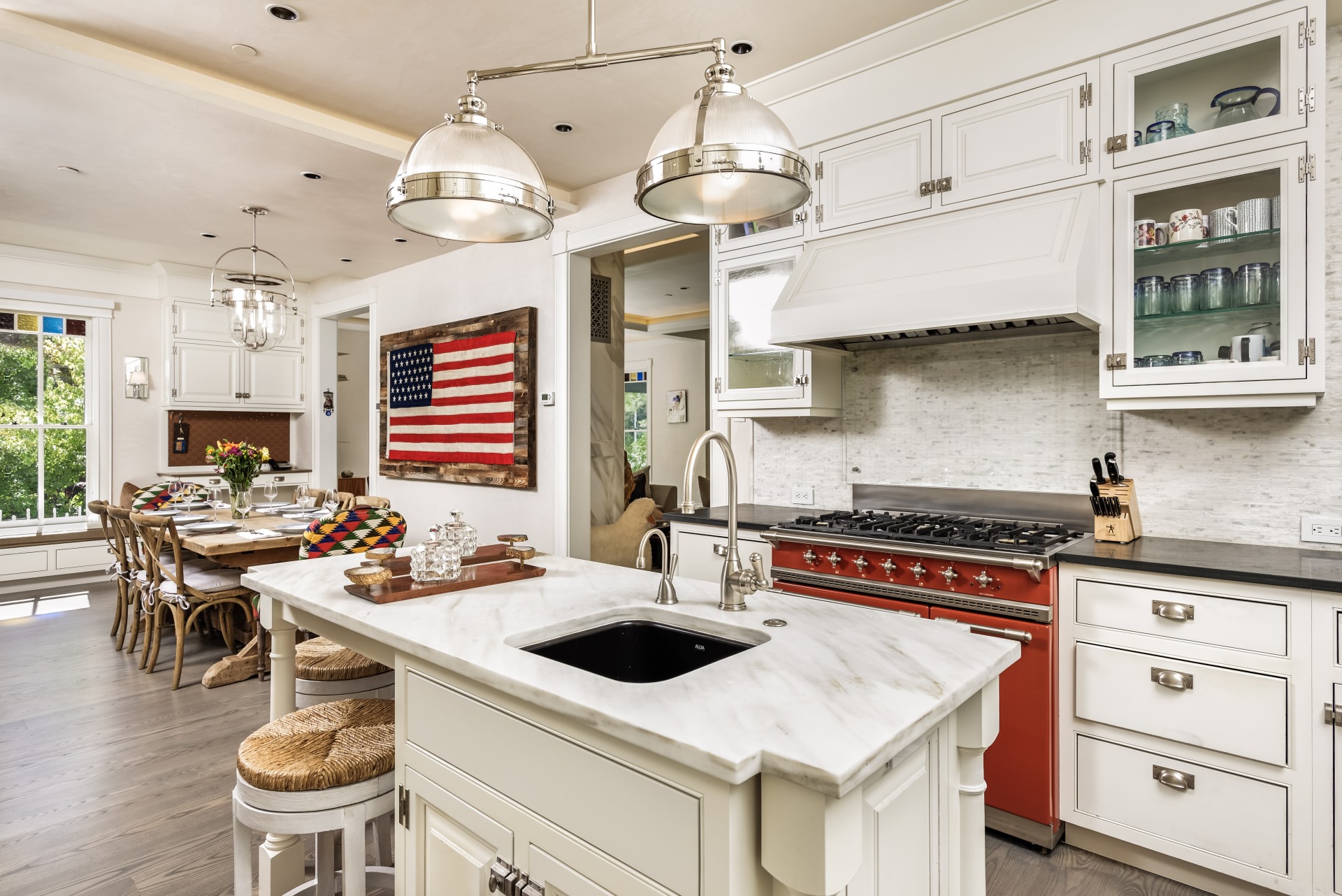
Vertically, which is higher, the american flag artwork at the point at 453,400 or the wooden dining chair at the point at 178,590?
the american flag artwork at the point at 453,400

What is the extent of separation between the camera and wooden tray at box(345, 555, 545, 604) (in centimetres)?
178

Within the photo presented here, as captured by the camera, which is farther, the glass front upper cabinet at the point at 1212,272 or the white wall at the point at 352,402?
the white wall at the point at 352,402

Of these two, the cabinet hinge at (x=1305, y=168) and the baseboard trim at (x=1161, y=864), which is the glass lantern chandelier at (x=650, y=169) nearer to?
the cabinet hinge at (x=1305, y=168)

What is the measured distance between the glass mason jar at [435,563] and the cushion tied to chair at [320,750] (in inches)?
13.8

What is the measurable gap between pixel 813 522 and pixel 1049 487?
0.93m

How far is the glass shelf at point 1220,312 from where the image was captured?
2.15 metres

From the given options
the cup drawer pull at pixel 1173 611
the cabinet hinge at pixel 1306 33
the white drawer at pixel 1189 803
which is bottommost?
the white drawer at pixel 1189 803

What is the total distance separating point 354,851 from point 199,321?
22.7 ft

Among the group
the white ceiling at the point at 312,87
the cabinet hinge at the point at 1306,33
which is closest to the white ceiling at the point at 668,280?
the white ceiling at the point at 312,87

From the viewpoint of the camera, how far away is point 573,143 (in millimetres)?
3936

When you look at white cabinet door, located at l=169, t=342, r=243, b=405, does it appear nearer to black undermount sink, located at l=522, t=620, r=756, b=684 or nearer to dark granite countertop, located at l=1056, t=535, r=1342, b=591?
black undermount sink, located at l=522, t=620, r=756, b=684

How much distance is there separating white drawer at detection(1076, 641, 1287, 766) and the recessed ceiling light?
11.8ft

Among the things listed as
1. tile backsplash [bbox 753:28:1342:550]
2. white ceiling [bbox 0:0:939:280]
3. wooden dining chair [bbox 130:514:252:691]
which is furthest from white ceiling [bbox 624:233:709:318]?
wooden dining chair [bbox 130:514:252:691]

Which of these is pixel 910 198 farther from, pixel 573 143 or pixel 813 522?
pixel 573 143
